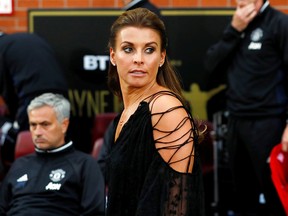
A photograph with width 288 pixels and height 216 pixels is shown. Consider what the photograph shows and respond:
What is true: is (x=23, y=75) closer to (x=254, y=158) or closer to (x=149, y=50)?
(x=254, y=158)

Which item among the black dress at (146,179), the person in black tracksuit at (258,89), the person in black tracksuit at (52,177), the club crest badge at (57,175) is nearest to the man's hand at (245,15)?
the person in black tracksuit at (258,89)

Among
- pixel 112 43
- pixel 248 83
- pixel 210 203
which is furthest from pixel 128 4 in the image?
pixel 112 43

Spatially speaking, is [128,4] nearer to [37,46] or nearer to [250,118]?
[37,46]

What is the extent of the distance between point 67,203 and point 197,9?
2.17 meters

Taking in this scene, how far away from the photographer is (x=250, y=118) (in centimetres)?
477

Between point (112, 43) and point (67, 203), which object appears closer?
point (112, 43)

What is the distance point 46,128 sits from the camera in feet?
14.5

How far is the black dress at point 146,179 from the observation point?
1985 mm

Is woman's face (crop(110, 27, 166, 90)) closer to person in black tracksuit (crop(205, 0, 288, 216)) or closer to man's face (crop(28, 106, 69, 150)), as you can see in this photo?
man's face (crop(28, 106, 69, 150))

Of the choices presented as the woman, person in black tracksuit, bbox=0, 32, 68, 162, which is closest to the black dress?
the woman

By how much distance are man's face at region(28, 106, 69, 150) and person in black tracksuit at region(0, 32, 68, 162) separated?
0.68 m

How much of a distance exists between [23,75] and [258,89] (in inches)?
65.3

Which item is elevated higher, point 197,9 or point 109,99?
point 197,9

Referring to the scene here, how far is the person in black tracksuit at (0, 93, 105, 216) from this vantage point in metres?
4.14
